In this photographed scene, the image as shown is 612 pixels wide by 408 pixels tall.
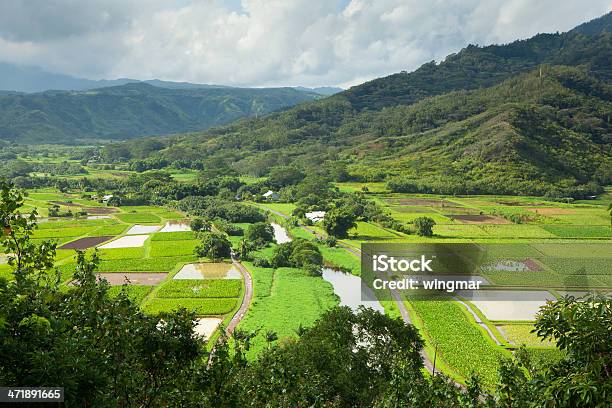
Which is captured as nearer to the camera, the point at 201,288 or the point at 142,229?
the point at 201,288

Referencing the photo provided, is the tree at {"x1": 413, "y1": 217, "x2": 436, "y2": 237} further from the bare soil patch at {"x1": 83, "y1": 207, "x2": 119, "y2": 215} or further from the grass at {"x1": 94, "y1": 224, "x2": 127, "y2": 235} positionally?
the bare soil patch at {"x1": 83, "y1": 207, "x2": 119, "y2": 215}

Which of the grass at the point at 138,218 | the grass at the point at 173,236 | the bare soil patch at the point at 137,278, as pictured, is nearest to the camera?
the bare soil patch at the point at 137,278

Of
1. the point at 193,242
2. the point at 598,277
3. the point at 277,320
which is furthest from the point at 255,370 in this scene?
the point at 193,242

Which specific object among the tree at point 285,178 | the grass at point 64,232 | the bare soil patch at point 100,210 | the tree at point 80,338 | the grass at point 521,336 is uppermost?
the tree at point 80,338

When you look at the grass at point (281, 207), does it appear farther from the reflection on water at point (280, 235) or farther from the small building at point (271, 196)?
the reflection on water at point (280, 235)

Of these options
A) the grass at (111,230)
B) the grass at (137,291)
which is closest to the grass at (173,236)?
the grass at (111,230)

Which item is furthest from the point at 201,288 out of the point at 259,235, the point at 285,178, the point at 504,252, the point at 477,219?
the point at 285,178

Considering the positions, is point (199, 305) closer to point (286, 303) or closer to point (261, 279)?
point (286, 303)
